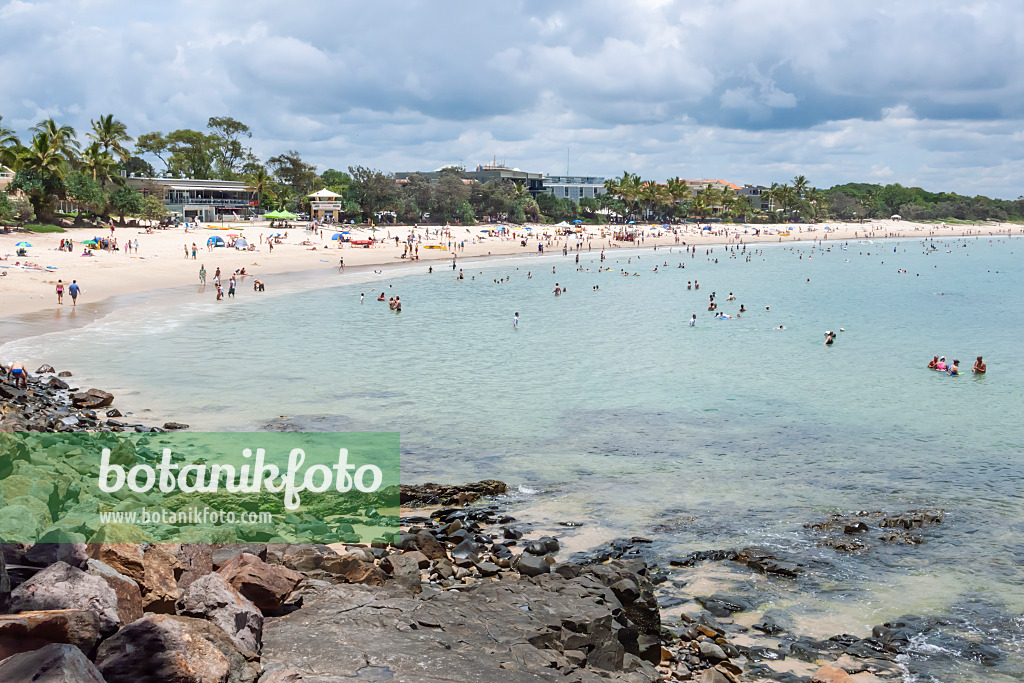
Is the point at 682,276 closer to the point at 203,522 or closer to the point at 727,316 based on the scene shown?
the point at 727,316

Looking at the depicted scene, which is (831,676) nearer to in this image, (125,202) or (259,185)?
(125,202)

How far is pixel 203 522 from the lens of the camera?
11727mm

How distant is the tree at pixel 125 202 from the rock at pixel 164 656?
73.1 m

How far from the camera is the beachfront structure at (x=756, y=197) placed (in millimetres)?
175250

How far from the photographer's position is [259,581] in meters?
7.95

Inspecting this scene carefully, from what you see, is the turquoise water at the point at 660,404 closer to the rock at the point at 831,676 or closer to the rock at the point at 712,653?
the rock at the point at 831,676

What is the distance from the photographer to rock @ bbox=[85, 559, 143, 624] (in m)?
6.87

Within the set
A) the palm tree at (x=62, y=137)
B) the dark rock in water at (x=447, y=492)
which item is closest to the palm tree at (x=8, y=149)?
the palm tree at (x=62, y=137)

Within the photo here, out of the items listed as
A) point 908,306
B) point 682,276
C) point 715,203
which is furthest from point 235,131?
point 908,306

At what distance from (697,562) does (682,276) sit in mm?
60813

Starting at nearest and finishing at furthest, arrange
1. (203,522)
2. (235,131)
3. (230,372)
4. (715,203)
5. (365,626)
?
(365,626) → (203,522) → (230,372) → (235,131) → (715,203)

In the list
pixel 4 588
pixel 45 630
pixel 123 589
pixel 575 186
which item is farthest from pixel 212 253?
pixel 575 186

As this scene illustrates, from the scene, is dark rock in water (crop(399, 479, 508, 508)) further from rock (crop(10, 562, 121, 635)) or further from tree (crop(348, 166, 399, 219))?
tree (crop(348, 166, 399, 219))

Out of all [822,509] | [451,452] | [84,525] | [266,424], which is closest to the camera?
[84,525]
